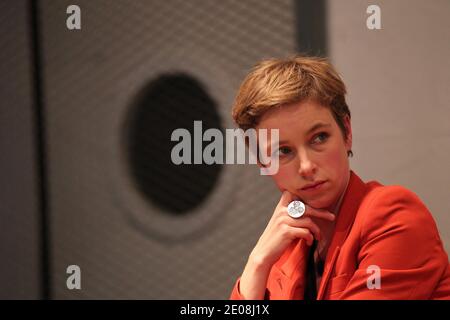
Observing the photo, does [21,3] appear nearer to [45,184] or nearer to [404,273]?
[45,184]

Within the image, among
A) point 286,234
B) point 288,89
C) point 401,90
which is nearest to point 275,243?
point 286,234

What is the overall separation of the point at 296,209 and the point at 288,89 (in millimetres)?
192

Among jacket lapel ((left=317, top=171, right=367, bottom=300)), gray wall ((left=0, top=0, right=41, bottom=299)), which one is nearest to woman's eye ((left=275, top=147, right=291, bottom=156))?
jacket lapel ((left=317, top=171, right=367, bottom=300))

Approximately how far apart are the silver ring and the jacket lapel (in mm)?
58

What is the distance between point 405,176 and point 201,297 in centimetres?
53

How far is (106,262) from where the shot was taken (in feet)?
4.09

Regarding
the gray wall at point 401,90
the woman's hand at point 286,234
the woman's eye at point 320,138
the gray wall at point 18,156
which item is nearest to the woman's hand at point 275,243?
the woman's hand at point 286,234

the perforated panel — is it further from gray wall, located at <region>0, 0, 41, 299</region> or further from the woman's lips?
the woman's lips

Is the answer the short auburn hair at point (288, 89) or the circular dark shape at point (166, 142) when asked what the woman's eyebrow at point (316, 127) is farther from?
the circular dark shape at point (166, 142)

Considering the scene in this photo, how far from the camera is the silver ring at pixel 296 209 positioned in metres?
0.85

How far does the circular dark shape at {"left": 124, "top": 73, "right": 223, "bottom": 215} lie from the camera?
1.21 meters

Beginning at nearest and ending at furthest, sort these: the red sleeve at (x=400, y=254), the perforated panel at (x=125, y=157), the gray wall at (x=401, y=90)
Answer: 1. the red sleeve at (x=400, y=254)
2. the gray wall at (x=401, y=90)
3. the perforated panel at (x=125, y=157)

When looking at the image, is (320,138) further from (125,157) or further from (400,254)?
(125,157)
